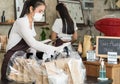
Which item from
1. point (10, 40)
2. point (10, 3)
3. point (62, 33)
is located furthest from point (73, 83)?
point (10, 3)

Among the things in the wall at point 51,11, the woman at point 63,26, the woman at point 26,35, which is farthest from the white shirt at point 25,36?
the wall at point 51,11

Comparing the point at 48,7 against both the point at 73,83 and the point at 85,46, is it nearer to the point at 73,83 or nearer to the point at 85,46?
the point at 85,46

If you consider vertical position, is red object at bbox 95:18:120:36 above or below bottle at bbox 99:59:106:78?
above

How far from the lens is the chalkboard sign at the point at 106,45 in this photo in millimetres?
2790

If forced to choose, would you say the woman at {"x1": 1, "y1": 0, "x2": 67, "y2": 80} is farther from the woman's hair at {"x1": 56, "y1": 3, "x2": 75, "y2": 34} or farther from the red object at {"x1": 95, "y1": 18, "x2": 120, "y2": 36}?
the woman's hair at {"x1": 56, "y1": 3, "x2": 75, "y2": 34}

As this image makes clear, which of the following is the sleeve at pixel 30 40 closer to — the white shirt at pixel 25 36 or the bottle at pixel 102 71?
the white shirt at pixel 25 36

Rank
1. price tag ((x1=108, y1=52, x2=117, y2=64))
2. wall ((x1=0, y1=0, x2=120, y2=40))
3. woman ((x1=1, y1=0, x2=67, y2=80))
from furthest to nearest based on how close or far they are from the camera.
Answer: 1. wall ((x1=0, y1=0, x2=120, y2=40))
2. price tag ((x1=108, y1=52, x2=117, y2=64))
3. woman ((x1=1, y1=0, x2=67, y2=80))

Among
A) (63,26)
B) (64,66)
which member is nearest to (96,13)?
(63,26)

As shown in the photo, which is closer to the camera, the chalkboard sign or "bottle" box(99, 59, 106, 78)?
"bottle" box(99, 59, 106, 78)

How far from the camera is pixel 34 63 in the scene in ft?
7.41

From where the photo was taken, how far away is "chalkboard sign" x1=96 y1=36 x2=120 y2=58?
9.15 feet

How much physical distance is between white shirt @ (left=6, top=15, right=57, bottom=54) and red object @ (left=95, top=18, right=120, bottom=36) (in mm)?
765

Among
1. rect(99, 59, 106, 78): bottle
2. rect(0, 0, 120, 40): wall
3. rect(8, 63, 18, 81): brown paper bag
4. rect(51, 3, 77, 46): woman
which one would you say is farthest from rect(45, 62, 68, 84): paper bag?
rect(0, 0, 120, 40): wall

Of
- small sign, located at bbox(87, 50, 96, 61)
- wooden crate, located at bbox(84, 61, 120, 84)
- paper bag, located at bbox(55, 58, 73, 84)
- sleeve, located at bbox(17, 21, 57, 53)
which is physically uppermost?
sleeve, located at bbox(17, 21, 57, 53)
